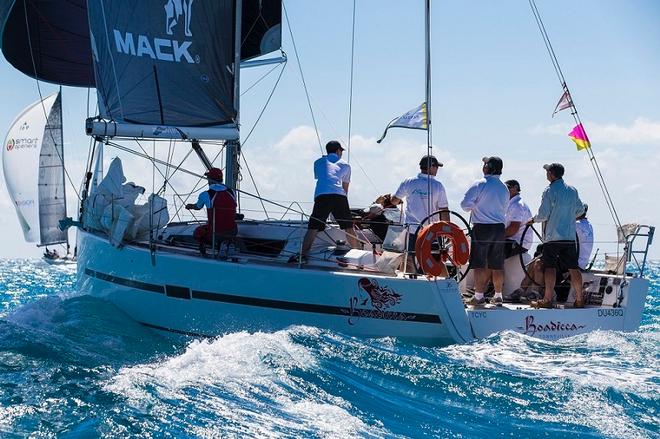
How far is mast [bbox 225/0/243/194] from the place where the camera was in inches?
451

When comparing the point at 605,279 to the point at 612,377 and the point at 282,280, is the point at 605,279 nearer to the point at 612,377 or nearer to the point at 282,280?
the point at 612,377

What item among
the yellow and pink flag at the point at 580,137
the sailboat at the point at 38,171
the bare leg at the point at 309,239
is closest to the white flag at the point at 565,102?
the yellow and pink flag at the point at 580,137

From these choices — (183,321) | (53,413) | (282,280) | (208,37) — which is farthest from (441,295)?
(208,37)

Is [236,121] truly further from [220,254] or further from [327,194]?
[220,254]

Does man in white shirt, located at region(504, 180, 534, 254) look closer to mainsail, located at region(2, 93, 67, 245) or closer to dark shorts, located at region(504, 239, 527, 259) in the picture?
dark shorts, located at region(504, 239, 527, 259)

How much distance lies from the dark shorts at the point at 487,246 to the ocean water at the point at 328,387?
2.93 ft

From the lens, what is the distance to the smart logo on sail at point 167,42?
36.8 feet

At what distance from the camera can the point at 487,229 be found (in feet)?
30.8

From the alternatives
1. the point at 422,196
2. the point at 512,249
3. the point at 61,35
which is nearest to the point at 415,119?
the point at 422,196

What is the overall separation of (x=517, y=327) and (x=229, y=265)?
3078mm

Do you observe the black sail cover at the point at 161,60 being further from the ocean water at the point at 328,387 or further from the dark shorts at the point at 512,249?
the dark shorts at the point at 512,249

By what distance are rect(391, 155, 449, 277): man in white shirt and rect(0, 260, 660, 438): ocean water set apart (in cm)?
168

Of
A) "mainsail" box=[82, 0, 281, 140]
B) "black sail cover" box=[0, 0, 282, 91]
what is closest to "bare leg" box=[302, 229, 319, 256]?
"mainsail" box=[82, 0, 281, 140]

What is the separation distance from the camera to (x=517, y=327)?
9094 millimetres
